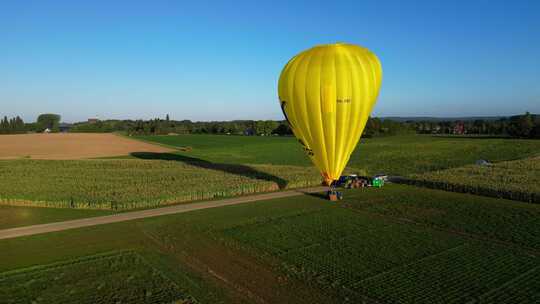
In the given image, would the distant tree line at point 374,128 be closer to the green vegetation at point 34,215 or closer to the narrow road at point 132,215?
the narrow road at point 132,215

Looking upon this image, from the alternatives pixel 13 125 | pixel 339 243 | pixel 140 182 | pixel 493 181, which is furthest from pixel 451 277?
pixel 13 125

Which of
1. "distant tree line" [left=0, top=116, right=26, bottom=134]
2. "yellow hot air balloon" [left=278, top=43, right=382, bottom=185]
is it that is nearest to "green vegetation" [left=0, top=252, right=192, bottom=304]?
"yellow hot air balloon" [left=278, top=43, right=382, bottom=185]

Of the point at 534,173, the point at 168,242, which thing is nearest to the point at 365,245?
the point at 168,242

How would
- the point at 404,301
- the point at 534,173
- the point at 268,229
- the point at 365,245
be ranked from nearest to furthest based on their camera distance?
the point at 404,301 < the point at 365,245 < the point at 268,229 < the point at 534,173

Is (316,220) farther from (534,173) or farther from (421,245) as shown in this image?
(534,173)

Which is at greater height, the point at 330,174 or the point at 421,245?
the point at 330,174
